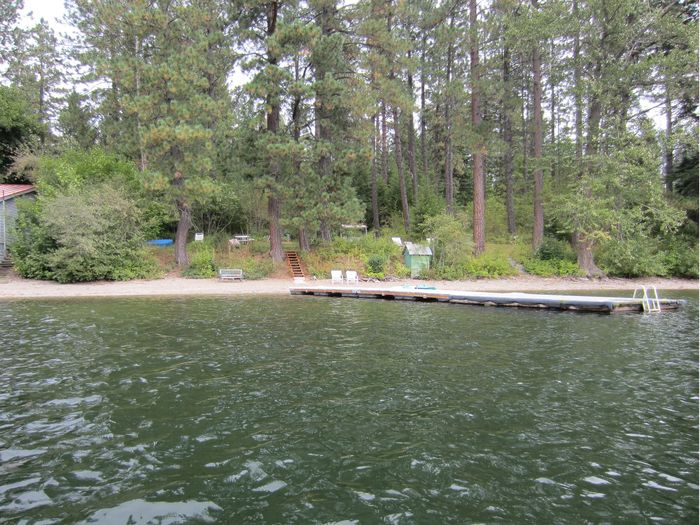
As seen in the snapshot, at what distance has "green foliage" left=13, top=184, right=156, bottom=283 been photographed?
22.7 meters

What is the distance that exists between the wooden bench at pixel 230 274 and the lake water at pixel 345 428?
1347 centimetres

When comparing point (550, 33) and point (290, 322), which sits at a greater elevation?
point (550, 33)

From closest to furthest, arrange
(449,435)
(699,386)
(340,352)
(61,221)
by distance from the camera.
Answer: (449,435), (699,386), (340,352), (61,221)

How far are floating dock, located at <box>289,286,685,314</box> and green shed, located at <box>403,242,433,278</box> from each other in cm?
584

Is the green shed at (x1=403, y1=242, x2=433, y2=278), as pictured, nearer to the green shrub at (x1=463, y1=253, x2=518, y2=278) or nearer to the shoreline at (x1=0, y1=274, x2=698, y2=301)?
the shoreline at (x1=0, y1=274, x2=698, y2=301)

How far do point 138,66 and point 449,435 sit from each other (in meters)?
25.0

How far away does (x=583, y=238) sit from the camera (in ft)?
88.3

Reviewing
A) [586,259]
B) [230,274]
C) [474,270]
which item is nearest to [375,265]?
[474,270]

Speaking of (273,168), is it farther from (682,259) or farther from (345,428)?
(682,259)

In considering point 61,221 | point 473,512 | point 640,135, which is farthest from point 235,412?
point 640,135

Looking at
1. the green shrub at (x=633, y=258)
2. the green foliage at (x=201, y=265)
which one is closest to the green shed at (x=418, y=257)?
the green shrub at (x=633, y=258)

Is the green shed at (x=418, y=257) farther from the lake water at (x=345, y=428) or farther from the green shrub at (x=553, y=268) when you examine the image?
the lake water at (x=345, y=428)

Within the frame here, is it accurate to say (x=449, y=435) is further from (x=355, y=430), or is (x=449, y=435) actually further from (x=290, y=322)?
(x=290, y=322)

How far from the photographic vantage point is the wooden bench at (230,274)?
25188mm
